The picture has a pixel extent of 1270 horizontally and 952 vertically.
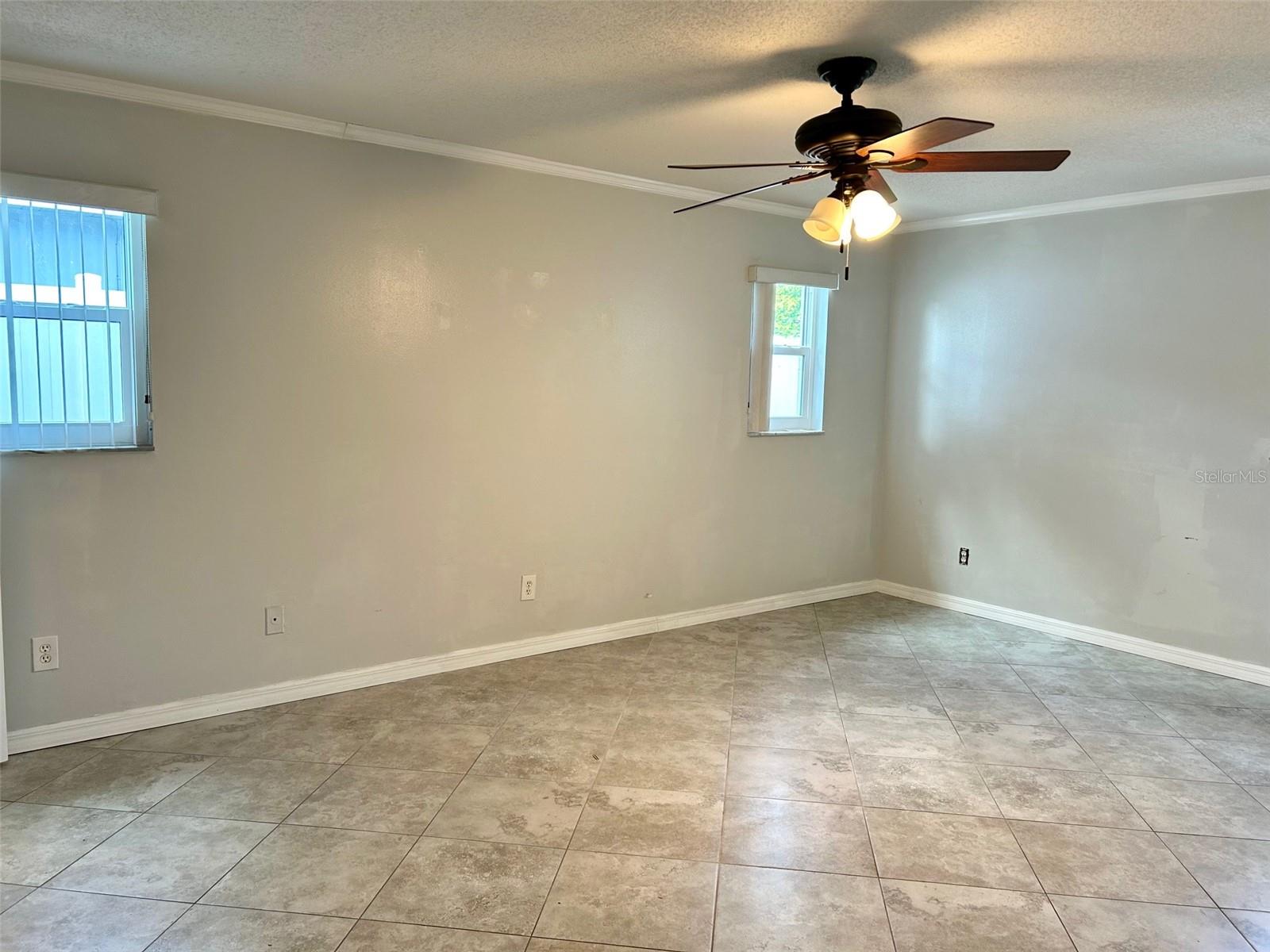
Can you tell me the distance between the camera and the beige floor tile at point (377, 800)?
8.09 feet

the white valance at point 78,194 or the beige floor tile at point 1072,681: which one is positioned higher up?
the white valance at point 78,194

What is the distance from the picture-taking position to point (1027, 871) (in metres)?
2.29

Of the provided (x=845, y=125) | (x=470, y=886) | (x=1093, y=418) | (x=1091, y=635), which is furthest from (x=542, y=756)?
(x=1093, y=418)

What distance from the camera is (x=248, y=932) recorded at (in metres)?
1.97

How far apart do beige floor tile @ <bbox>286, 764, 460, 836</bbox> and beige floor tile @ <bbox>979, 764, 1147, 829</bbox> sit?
1861 mm

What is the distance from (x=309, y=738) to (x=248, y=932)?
1108 mm

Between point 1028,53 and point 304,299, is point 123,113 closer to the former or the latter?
point 304,299

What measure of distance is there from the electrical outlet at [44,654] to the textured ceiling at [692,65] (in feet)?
6.43

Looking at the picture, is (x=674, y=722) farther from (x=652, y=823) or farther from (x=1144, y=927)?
(x=1144, y=927)

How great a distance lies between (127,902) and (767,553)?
3.53 m

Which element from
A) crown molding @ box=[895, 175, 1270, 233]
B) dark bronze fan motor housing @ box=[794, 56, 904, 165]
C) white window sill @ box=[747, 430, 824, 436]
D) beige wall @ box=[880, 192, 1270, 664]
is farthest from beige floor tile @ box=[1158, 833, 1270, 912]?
crown molding @ box=[895, 175, 1270, 233]

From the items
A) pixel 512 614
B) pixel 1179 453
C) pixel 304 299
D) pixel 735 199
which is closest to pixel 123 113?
pixel 304 299

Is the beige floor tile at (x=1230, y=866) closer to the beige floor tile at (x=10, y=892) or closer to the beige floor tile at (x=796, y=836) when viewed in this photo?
the beige floor tile at (x=796, y=836)

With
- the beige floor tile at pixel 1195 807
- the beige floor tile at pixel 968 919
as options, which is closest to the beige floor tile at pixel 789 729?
the beige floor tile at pixel 968 919
